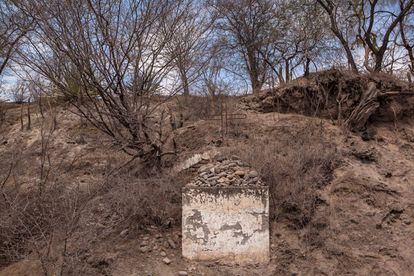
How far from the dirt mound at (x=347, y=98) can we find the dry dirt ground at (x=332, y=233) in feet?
2.93

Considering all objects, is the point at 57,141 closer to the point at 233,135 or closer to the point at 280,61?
the point at 233,135

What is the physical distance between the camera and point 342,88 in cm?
1127

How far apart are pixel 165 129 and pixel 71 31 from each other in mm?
3719

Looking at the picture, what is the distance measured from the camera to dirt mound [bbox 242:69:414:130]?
35.7 feet

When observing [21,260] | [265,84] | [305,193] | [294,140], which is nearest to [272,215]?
[305,193]

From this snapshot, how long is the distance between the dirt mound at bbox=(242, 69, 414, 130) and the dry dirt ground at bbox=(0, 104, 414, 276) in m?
0.89

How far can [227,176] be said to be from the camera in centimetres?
830

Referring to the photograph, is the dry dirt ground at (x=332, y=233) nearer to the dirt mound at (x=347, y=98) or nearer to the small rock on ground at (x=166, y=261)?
the small rock on ground at (x=166, y=261)

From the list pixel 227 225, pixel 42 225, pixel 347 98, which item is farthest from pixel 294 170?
pixel 42 225

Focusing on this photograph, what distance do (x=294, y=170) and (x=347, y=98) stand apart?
3.27 m

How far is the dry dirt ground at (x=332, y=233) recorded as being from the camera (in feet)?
24.9

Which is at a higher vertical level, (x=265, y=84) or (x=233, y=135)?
(x=265, y=84)

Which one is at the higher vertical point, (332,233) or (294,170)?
(294,170)

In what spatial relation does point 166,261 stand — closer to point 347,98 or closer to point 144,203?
point 144,203
